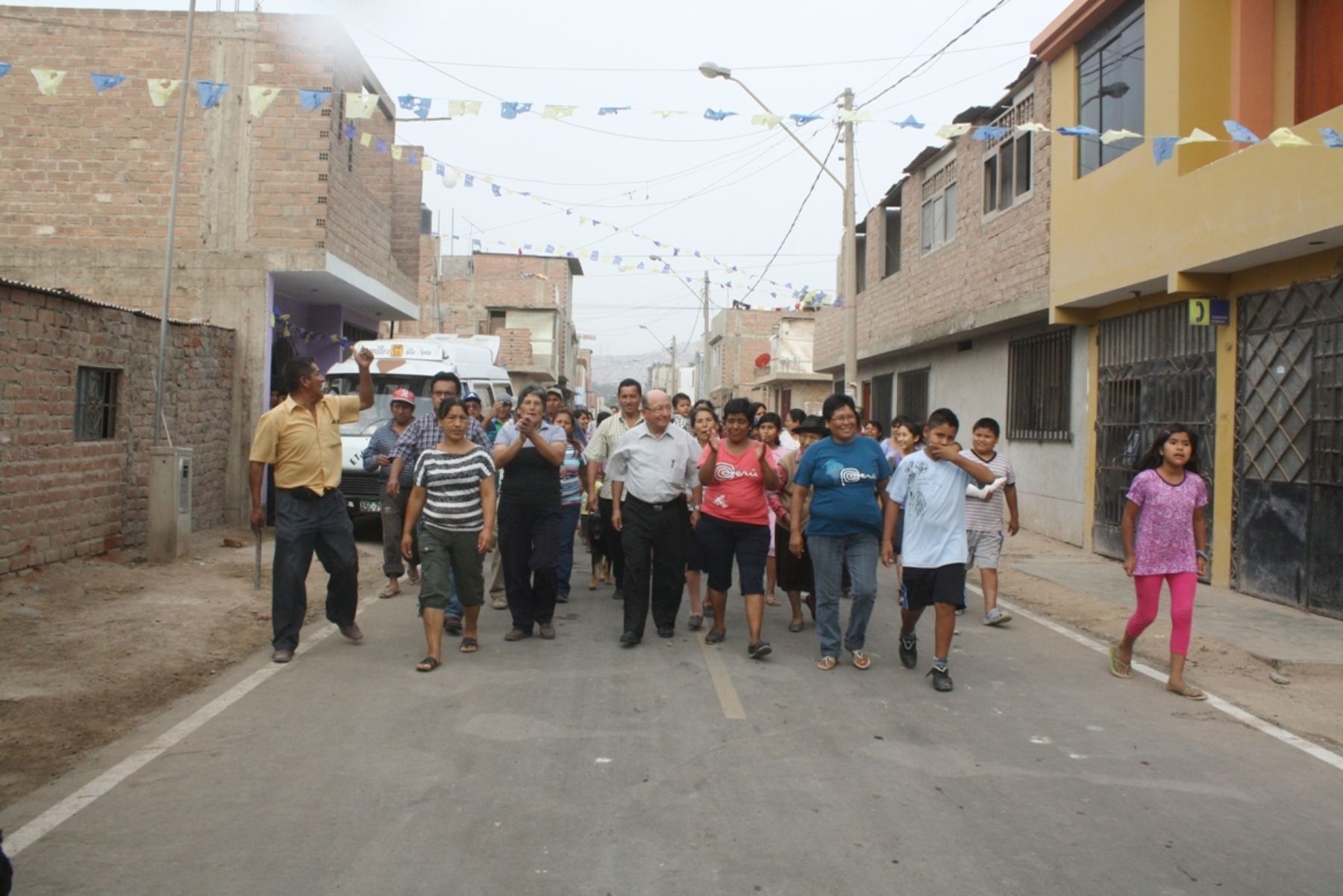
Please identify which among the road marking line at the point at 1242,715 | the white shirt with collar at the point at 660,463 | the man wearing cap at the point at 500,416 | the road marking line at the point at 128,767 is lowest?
the road marking line at the point at 128,767

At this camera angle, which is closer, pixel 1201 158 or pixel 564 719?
pixel 564 719

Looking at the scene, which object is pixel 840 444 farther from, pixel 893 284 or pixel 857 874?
pixel 893 284

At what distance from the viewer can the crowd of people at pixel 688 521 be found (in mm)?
6977

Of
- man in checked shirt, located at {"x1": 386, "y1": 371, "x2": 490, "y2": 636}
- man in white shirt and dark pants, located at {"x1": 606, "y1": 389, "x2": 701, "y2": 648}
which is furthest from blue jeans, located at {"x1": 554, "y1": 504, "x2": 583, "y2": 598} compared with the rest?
man in white shirt and dark pants, located at {"x1": 606, "y1": 389, "x2": 701, "y2": 648}

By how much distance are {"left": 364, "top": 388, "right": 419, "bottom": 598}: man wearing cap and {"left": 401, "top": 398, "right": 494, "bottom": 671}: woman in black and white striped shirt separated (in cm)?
236

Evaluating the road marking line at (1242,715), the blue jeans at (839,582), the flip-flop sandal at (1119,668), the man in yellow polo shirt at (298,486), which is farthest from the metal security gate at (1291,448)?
the man in yellow polo shirt at (298,486)

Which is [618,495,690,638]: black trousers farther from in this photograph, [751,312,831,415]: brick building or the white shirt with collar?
[751,312,831,415]: brick building

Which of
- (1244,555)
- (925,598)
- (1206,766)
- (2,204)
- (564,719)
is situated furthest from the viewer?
(2,204)

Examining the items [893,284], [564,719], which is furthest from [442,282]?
[564,719]

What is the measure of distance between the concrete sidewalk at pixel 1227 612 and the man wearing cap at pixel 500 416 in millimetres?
4781

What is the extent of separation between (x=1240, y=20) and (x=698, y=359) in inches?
2689

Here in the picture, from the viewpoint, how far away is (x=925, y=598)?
706 centimetres

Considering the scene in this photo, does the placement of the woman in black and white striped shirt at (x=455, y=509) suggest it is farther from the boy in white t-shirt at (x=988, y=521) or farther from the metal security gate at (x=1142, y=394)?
the metal security gate at (x=1142, y=394)

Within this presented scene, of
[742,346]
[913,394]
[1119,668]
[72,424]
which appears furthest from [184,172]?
[742,346]
